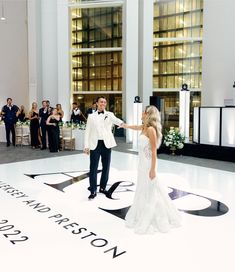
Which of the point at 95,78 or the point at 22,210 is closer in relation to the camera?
the point at 22,210

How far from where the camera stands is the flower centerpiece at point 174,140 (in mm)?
9133

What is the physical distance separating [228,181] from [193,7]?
349 inches

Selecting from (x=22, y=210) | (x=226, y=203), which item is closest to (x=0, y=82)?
(x=22, y=210)

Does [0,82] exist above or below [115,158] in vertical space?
above

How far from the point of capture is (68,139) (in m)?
10.4

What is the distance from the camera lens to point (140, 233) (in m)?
3.56

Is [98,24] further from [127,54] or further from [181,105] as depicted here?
[181,105]

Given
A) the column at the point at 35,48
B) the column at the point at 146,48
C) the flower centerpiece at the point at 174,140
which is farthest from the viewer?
the column at the point at 35,48

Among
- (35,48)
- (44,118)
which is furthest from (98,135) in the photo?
(35,48)

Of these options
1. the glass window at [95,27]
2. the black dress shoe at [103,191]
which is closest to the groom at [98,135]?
the black dress shoe at [103,191]

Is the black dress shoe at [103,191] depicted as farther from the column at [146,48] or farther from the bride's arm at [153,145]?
the column at [146,48]

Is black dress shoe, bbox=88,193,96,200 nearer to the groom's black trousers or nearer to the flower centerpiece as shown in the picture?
the groom's black trousers

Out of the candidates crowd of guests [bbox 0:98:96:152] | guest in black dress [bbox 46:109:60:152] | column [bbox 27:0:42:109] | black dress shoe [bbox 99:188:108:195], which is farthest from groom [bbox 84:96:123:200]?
column [bbox 27:0:42:109]

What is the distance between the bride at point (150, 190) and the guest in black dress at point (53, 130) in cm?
656
